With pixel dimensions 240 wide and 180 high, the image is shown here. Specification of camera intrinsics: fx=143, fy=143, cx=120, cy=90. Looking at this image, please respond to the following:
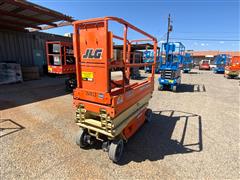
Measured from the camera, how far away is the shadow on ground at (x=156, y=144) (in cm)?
304

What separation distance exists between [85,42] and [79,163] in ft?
7.42

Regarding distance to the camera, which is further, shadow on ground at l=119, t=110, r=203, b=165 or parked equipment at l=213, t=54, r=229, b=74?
parked equipment at l=213, t=54, r=229, b=74

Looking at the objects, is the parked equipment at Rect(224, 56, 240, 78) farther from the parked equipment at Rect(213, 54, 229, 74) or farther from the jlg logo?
the jlg logo

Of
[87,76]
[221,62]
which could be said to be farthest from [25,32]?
[221,62]

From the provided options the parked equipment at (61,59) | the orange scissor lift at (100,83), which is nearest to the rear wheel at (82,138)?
the orange scissor lift at (100,83)

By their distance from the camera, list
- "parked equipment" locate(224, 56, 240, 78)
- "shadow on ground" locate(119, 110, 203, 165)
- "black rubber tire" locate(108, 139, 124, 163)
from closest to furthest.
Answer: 1. "black rubber tire" locate(108, 139, 124, 163)
2. "shadow on ground" locate(119, 110, 203, 165)
3. "parked equipment" locate(224, 56, 240, 78)

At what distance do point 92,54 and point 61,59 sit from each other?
585cm

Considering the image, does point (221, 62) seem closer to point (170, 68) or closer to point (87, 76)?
point (170, 68)

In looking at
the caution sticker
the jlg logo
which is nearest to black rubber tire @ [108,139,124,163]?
the caution sticker

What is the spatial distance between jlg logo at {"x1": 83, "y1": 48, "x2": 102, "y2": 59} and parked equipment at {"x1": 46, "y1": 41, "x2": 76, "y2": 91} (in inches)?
222

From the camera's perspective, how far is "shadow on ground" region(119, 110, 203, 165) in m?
3.04

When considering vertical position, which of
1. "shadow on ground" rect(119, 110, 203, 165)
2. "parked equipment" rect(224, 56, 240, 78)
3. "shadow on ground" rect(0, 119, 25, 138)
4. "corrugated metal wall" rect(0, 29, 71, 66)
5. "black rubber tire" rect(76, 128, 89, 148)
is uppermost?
"corrugated metal wall" rect(0, 29, 71, 66)

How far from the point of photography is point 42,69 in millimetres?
14695

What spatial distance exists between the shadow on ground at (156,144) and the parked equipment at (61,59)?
18.1 ft
